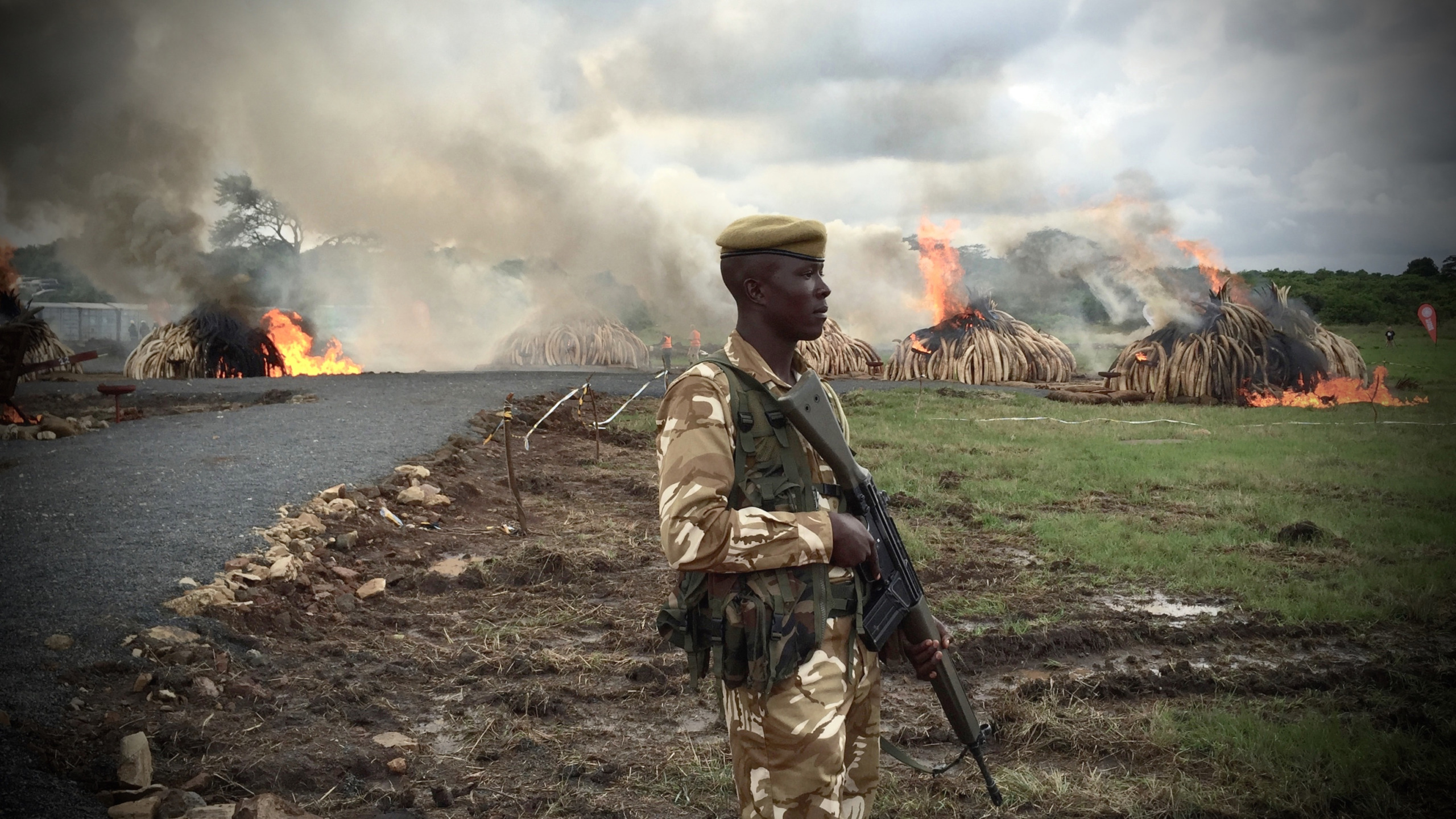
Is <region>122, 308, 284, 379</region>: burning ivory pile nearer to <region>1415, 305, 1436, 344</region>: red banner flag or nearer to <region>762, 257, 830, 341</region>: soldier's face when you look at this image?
<region>1415, 305, 1436, 344</region>: red banner flag

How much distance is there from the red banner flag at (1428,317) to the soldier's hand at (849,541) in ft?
Result: 27.4

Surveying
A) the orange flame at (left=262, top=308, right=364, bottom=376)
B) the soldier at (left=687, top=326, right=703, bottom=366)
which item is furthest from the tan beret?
the soldier at (left=687, top=326, right=703, bottom=366)

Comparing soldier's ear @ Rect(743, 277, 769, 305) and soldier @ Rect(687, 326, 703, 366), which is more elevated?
soldier @ Rect(687, 326, 703, 366)

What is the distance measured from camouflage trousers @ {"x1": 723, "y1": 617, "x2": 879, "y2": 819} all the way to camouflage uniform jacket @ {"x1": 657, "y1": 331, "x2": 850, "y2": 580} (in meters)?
0.26

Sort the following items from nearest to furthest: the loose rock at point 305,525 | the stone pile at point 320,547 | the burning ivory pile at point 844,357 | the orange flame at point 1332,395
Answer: the stone pile at point 320,547, the loose rock at point 305,525, the orange flame at point 1332,395, the burning ivory pile at point 844,357

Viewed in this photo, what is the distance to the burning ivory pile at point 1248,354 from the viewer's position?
50.6 feet

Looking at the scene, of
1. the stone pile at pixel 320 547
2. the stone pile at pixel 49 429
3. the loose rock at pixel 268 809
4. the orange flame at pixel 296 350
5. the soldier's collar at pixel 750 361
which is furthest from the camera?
the orange flame at pixel 296 350

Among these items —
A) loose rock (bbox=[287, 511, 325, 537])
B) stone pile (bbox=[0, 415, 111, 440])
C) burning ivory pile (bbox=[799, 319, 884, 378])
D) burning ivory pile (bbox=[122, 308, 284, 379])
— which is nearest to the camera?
loose rock (bbox=[287, 511, 325, 537])

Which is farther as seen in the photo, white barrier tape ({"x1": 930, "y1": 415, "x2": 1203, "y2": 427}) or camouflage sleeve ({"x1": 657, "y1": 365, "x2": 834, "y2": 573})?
white barrier tape ({"x1": 930, "y1": 415, "x2": 1203, "y2": 427})

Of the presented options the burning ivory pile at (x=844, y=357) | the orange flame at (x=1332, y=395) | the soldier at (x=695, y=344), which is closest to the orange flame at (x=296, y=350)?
the soldier at (x=695, y=344)

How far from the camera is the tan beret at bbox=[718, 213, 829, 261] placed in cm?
233

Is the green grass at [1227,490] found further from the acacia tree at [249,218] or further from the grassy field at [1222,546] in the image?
the acacia tree at [249,218]

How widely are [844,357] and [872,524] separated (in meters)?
20.1

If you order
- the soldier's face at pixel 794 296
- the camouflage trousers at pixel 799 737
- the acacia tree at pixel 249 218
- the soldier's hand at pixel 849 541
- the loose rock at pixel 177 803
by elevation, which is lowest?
the loose rock at pixel 177 803
